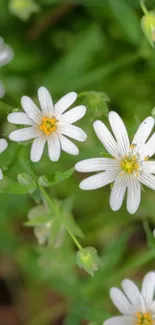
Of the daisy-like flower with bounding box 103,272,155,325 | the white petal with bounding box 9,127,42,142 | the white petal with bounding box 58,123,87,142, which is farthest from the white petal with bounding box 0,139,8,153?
the daisy-like flower with bounding box 103,272,155,325

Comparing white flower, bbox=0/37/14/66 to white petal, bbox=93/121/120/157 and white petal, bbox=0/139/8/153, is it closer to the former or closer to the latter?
white petal, bbox=0/139/8/153

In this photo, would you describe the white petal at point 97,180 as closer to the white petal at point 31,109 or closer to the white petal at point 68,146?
the white petal at point 68,146

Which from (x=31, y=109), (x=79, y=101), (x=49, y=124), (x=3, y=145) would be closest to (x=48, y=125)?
(x=49, y=124)

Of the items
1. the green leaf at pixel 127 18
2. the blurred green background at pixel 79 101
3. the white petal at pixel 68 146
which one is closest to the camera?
the white petal at pixel 68 146

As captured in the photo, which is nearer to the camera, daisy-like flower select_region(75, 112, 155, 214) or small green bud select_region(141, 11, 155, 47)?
daisy-like flower select_region(75, 112, 155, 214)

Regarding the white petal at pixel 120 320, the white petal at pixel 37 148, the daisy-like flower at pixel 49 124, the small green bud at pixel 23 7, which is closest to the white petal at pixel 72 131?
the daisy-like flower at pixel 49 124

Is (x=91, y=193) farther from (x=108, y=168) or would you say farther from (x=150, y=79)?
(x=108, y=168)
